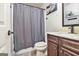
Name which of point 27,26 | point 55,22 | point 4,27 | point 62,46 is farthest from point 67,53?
point 4,27

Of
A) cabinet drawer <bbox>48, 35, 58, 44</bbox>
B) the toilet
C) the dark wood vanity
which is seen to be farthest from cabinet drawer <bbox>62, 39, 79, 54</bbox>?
the toilet

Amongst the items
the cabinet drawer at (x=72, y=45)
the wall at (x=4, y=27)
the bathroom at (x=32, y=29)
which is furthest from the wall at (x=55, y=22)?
the wall at (x=4, y=27)

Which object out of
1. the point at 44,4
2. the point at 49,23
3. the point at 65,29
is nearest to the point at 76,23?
the point at 65,29

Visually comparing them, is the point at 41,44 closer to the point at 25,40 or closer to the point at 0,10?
the point at 25,40

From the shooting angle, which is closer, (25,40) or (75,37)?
(75,37)

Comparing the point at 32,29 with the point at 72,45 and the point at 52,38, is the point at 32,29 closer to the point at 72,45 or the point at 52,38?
the point at 52,38

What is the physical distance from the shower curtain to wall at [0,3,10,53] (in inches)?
3.1

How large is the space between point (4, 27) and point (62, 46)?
2.05 feet

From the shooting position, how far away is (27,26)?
5.64 feet

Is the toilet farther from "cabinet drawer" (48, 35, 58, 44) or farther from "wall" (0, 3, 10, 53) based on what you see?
"wall" (0, 3, 10, 53)

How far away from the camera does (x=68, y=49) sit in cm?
166

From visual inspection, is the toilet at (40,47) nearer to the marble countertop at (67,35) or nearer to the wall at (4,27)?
the marble countertop at (67,35)

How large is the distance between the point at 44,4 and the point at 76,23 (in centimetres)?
A: 38

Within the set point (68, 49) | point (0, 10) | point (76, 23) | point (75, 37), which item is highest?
point (0, 10)
